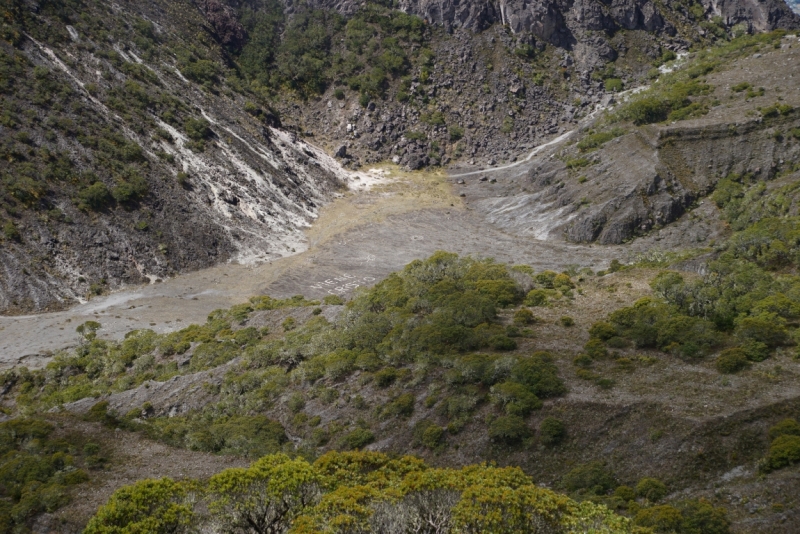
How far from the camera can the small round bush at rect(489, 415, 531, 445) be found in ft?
95.0

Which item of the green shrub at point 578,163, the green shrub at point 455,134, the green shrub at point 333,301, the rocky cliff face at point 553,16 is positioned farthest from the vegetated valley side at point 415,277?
the green shrub at point 578,163

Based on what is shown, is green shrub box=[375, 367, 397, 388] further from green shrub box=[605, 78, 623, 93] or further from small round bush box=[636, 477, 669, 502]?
green shrub box=[605, 78, 623, 93]

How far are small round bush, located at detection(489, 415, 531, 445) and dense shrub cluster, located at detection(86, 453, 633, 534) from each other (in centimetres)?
782

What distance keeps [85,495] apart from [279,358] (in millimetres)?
17952

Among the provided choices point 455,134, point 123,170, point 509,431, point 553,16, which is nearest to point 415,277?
point 509,431

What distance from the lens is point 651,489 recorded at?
23.4m

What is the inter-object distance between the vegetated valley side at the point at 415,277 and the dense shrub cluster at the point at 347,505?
4.0 inches

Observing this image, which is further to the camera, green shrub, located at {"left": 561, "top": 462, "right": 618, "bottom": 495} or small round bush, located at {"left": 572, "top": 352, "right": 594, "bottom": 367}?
small round bush, located at {"left": 572, "top": 352, "right": 594, "bottom": 367}

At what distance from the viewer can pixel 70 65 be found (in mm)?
81688

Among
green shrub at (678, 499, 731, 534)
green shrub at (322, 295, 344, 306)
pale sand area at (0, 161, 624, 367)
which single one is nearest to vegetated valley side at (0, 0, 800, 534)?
green shrub at (678, 499, 731, 534)

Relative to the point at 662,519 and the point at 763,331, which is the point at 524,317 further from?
the point at 662,519

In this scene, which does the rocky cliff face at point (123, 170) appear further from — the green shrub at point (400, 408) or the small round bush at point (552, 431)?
the small round bush at point (552, 431)

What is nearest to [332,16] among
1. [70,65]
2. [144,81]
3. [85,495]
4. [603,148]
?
[144,81]

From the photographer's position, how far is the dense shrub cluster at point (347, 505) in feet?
56.6
